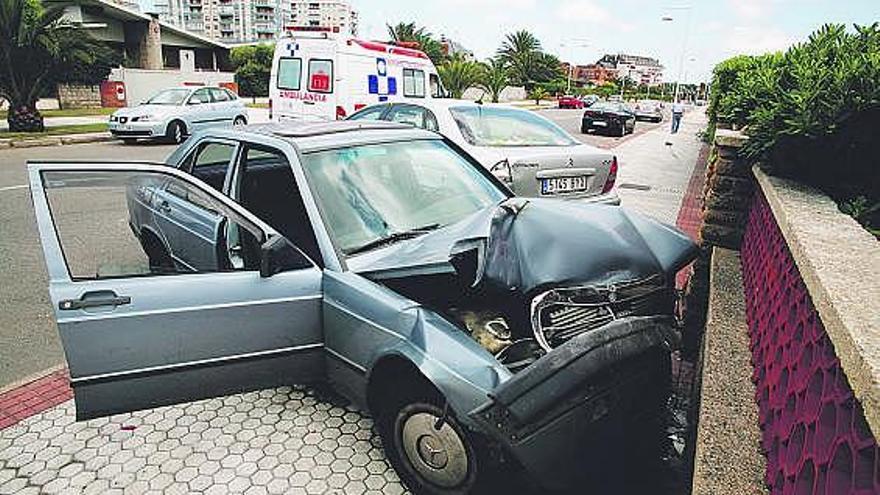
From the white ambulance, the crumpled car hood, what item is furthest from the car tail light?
the white ambulance

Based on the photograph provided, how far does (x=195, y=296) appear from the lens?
2814mm

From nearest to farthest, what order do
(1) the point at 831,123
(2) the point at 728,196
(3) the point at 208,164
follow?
(1) the point at 831,123 → (2) the point at 728,196 → (3) the point at 208,164

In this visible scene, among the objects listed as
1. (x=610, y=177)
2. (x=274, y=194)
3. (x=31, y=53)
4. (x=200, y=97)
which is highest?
(x=31, y=53)

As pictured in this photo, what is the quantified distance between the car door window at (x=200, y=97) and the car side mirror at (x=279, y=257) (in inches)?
605

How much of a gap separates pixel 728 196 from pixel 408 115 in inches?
173

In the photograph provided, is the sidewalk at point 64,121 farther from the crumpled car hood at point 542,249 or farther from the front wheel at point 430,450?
the front wheel at point 430,450

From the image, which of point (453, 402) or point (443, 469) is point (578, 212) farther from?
point (443, 469)

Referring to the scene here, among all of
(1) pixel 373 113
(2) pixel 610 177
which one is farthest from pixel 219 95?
(2) pixel 610 177

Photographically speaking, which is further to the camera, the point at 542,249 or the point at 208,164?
the point at 208,164

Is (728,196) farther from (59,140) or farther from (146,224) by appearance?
(59,140)

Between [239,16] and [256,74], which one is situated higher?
[239,16]

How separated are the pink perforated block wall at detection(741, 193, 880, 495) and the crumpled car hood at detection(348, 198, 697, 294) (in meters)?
0.51

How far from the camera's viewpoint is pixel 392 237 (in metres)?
3.21

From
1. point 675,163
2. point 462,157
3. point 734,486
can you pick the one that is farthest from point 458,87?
point 734,486
